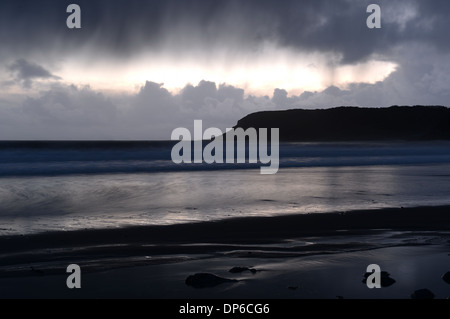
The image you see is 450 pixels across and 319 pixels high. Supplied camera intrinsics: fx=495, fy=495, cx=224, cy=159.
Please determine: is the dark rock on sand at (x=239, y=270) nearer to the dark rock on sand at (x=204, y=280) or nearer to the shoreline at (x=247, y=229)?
the dark rock on sand at (x=204, y=280)

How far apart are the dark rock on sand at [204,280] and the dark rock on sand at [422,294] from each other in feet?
6.68

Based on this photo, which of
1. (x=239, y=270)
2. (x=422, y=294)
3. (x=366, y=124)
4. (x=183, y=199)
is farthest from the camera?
(x=366, y=124)

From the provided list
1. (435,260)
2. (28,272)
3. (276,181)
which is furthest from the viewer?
(276,181)

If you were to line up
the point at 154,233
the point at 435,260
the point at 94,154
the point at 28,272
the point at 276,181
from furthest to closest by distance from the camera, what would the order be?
the point at 94,154 < the point at 276,181 < the point at 154,233 < the point at 435,260 < the point at 28,272

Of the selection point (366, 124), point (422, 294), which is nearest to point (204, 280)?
point (422, 294)

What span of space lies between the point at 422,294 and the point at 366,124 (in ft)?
319

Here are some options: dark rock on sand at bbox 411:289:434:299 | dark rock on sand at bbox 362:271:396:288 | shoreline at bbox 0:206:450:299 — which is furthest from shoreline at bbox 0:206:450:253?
dark rock on sand at bbox 411:289:434:299

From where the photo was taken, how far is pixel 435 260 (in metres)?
6.88

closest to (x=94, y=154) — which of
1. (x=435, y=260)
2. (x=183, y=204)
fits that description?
(x=183, y=204)

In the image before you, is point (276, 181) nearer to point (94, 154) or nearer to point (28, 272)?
point (28, 272)

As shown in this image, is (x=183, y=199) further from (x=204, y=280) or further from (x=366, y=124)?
(x=366, y=124)

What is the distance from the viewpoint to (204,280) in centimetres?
571

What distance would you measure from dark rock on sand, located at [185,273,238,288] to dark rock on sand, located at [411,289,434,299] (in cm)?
204
